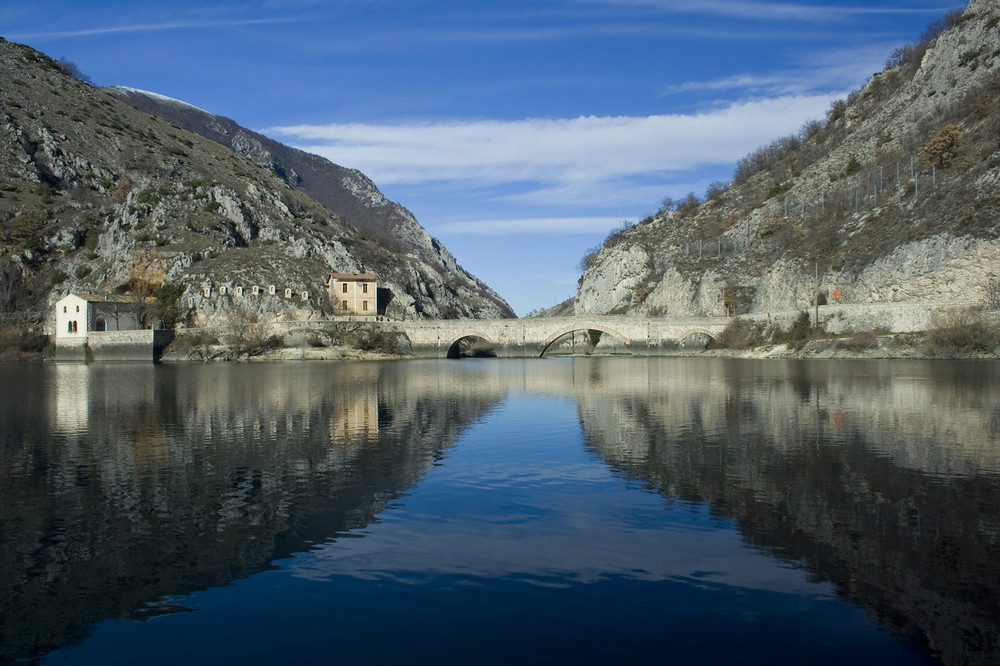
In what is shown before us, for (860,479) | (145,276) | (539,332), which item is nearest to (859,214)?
(539,332)

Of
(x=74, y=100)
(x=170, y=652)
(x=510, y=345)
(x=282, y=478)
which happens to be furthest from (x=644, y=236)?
→ (x=170, y=652)

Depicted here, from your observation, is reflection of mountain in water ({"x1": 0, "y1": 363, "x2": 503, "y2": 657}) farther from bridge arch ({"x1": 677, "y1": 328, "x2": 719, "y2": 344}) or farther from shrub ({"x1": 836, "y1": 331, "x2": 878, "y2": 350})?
bridge arch ({"x1": 677, "y1": 328, "x2": 719, "y2": 344})

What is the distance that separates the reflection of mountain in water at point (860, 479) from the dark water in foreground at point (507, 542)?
7 cm

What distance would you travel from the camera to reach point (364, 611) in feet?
32.7

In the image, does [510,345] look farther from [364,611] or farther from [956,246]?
[364,611]

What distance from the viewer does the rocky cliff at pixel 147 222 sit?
94188 mm

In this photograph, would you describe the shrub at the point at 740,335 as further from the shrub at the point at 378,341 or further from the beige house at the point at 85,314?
the beige house at the point at 85,314

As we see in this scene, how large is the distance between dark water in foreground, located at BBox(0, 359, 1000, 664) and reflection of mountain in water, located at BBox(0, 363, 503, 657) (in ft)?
0.26

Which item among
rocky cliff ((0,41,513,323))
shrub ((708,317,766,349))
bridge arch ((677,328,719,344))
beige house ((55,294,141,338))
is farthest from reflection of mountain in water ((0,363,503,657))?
rocky cliff ((0,41,513,323))

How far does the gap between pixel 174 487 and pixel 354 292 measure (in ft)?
275

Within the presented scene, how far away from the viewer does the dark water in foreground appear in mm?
9109

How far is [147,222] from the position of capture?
331ft

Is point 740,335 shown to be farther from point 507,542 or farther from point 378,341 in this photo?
point 507,542

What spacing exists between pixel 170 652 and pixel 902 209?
87389mm
